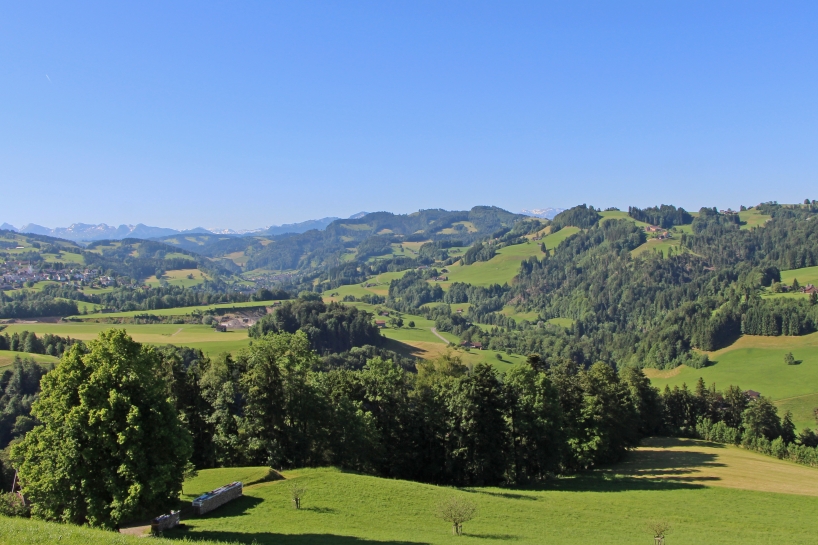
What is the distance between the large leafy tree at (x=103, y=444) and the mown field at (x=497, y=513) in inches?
106

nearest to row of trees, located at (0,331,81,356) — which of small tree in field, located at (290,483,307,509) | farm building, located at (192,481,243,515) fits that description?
farm building, located at (192,481,243,515)

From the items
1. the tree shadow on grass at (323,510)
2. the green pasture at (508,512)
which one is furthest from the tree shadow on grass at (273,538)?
→ the tree shadow on grass at (323,510)

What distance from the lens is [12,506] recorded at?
3991cm

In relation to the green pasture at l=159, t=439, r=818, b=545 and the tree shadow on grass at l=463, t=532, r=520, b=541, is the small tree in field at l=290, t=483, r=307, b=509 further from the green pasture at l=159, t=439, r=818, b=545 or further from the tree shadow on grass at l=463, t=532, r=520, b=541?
the tree shadow on grass at l=463, t=532, r=520, b=541

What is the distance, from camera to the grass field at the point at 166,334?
167625mm

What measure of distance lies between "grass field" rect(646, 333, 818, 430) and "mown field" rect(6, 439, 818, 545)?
91.9m

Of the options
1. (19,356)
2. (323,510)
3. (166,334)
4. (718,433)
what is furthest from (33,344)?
(718,433)

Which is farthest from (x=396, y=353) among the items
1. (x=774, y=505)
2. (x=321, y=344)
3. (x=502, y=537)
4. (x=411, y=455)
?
(x=502, y=537)

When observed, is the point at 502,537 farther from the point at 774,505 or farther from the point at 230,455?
the point at 774,505

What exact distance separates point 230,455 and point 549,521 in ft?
94.3

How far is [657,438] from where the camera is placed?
101 m

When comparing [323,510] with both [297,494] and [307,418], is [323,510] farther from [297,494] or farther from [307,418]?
[307,418]

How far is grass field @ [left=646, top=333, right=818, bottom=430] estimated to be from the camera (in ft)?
469

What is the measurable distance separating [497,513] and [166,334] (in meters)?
170
